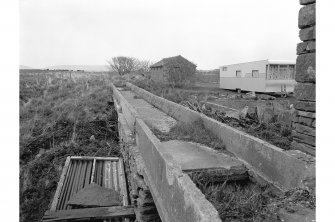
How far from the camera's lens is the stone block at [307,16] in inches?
143

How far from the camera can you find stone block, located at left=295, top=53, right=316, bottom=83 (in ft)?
12.0

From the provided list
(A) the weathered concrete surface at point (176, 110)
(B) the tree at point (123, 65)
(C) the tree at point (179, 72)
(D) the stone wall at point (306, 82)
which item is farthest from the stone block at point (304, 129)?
(B) the tree at point (123, 65)

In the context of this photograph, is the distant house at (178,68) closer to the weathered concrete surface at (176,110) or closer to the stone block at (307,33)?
the weathered concrete surface at (176,110)

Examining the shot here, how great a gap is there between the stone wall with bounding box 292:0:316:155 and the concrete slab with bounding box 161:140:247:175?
1012 millimetres

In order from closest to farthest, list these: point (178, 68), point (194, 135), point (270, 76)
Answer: point (194, 135)
point (270, 76)
point (178, 68)

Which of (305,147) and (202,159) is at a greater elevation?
(305,147)

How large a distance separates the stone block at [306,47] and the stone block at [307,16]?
0.81ft

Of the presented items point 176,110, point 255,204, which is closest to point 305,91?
point 255,204

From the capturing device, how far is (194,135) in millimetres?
5289

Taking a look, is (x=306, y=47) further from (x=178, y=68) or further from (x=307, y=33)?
(x=178, y=68)

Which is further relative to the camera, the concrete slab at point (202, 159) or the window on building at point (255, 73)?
the window on building at point (255, 73)

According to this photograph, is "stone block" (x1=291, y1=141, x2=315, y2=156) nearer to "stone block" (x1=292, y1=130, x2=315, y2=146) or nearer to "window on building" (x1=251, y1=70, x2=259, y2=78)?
"stone block" (x1=292, y1=130, x2=315, y2=146)

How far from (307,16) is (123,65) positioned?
4498 cm

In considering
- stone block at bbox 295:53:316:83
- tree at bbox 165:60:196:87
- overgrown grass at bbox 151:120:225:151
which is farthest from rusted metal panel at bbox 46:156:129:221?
tree at bbox 165:60:196:87
